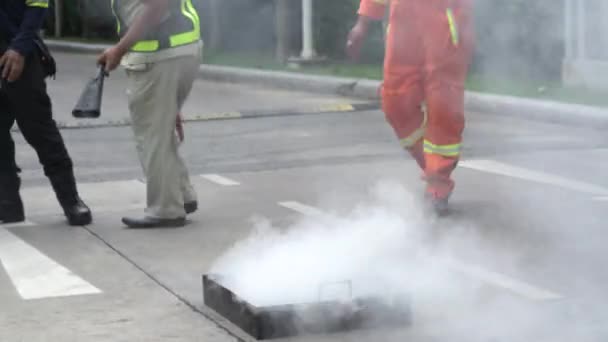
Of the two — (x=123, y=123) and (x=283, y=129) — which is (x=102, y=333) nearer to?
(x=283, y=129)

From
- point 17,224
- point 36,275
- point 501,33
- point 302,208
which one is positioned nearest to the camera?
point 501,33

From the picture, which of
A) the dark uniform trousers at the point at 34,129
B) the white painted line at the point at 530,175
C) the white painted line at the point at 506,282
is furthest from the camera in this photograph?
the white painted line at the point at 530,175

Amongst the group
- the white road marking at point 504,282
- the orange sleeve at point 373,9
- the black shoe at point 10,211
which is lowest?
the black shoe at point 10,211

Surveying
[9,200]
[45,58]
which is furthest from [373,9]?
[9,200]

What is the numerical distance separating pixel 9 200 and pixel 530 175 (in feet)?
9.42

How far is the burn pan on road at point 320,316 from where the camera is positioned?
410cm

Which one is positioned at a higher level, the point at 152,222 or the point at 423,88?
the point at 423,88

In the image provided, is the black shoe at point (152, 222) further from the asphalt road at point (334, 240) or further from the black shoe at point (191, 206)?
the black shoe at point (191, 206)

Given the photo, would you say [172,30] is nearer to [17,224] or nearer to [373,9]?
[373,9]

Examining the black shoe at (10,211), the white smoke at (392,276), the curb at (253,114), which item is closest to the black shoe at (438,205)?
the white smoke at (392,276)

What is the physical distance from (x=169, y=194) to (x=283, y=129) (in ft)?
14.5

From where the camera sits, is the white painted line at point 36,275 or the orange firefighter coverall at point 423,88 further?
the orange firefighter coverall at point 423,88

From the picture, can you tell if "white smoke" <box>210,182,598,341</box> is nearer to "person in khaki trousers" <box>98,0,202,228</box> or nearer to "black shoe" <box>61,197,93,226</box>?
"person in khaki trousers" <box>98,0,202,228</box>

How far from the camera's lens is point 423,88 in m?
6.25
